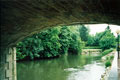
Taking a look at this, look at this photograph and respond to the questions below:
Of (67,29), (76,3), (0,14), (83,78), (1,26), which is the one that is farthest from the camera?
(67,29)

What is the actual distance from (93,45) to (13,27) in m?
49.7

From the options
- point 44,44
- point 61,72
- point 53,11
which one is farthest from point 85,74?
point 44,44

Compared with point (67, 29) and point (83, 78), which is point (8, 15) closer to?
point (83, 78)

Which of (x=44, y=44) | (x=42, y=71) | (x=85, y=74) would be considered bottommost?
(x=42, y=71)

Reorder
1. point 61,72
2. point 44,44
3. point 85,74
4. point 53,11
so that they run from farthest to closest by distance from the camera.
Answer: point 44,44
point 61,72
point 85,74
point 53,11

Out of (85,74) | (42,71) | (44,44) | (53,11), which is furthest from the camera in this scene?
(44,44)

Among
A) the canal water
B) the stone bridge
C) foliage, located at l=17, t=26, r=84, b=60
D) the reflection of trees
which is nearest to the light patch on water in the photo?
the canal water

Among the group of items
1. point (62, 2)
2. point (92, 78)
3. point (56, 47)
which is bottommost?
point (92, 78)

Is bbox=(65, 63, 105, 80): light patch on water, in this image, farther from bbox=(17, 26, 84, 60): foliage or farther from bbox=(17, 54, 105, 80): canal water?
bbox=(17, 26, 84, 60): foliage

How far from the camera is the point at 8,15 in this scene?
3332 millimetres

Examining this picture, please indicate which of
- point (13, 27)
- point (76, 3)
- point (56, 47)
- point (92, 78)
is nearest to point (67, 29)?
point (56, 47)

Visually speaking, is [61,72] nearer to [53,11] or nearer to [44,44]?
[44,44]

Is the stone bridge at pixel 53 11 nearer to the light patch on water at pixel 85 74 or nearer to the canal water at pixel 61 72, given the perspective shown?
the light patch on water at pixel 85 74

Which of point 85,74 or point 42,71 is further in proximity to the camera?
point 42,71
